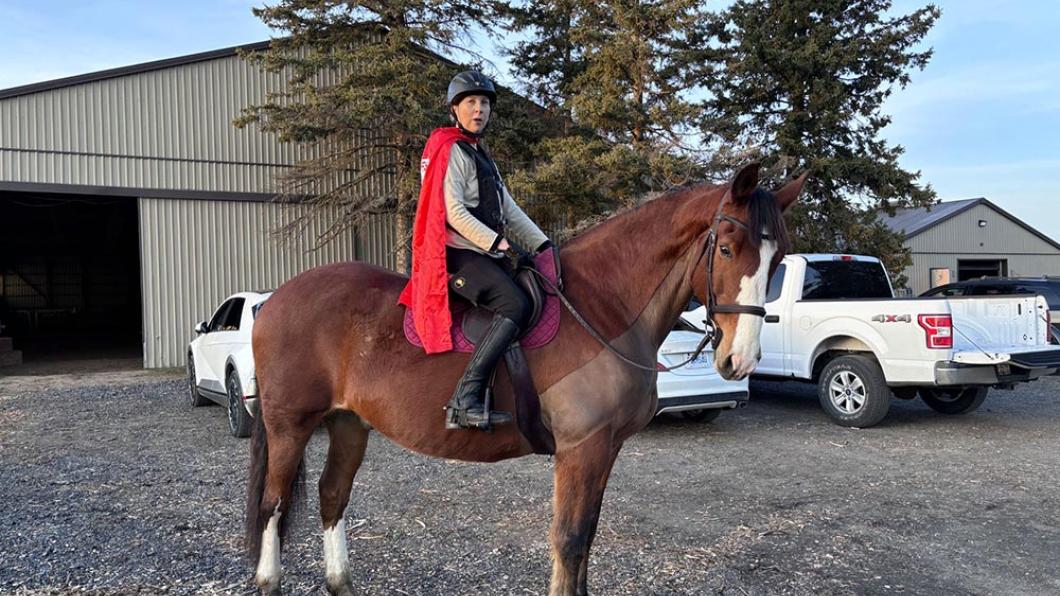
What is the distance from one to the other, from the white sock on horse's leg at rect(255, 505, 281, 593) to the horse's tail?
0.09 feet

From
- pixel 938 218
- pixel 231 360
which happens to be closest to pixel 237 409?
pixel 231 360

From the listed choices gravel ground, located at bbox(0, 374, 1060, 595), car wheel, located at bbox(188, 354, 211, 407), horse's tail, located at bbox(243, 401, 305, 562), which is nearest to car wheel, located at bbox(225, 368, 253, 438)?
gravel ground, located at bbox(0, 374, 1060, 595)

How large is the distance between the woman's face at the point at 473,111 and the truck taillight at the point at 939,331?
6.50m

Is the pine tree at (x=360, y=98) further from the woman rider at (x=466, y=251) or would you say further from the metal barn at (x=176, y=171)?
the woman rider at (x=466, y=251)

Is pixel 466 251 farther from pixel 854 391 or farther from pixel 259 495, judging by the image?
pixel 854 391

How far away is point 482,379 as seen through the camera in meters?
3.11

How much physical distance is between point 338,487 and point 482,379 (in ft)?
4.53

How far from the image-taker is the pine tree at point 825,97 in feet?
58.9

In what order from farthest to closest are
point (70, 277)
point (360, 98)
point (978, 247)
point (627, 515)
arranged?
point (978, 247)
point (70, 277)
point (360, 98)
point (627, 515)

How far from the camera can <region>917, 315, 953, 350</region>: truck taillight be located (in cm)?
761

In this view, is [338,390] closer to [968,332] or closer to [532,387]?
[532,387]

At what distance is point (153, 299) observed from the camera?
15664 millimetres

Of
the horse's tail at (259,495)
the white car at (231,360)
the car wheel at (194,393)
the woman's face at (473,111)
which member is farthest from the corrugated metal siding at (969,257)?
the horse's tail at (259,495)

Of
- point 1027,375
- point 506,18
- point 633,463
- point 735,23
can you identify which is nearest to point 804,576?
point 633,463
